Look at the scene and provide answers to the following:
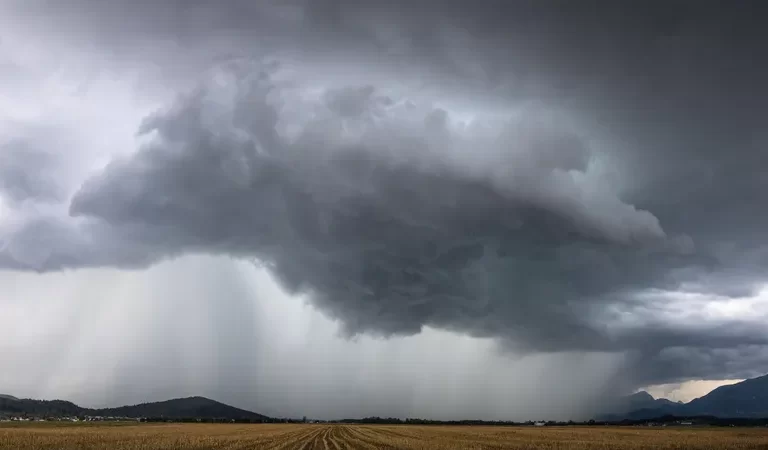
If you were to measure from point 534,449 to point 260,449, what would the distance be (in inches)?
1339

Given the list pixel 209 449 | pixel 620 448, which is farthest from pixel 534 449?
pixel 209 449

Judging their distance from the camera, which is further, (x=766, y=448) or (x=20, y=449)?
(x=766, y=448)

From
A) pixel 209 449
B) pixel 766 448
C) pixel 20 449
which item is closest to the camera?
pixel 20 449

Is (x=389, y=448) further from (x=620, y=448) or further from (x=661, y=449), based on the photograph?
(x=661, y=449)

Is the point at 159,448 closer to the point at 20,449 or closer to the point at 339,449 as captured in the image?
the point at 20,449

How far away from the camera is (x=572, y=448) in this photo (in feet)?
233

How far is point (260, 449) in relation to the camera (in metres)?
67.1

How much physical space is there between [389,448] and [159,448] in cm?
2731

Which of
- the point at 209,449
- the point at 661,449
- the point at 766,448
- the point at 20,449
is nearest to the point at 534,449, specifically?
the point at 661,449

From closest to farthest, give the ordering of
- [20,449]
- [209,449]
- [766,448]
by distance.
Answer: [20,449] < [209,449] < [766,448]

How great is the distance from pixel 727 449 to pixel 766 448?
9.18 m

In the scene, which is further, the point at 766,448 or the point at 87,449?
the point at 766,448

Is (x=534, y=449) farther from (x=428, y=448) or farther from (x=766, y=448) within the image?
(x=766, y=448)

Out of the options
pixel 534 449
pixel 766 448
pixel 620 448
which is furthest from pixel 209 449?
pixel 766 448
